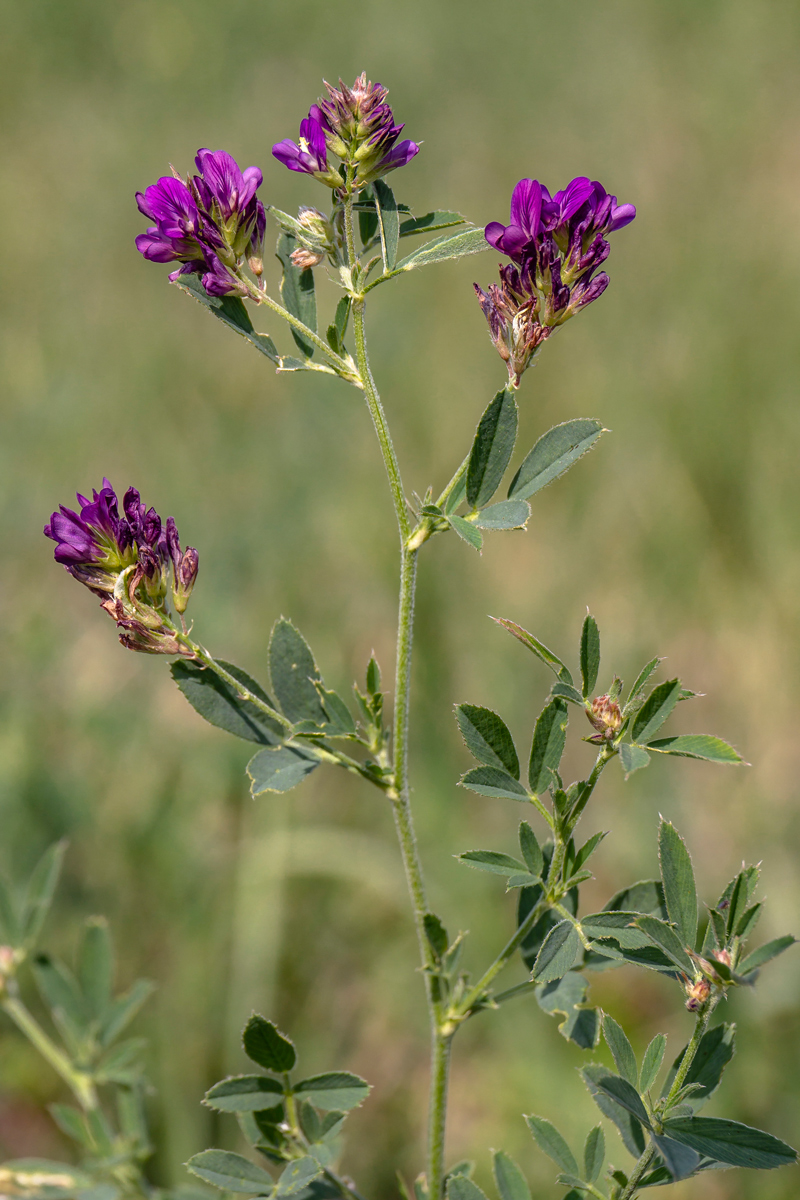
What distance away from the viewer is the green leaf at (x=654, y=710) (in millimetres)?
1221

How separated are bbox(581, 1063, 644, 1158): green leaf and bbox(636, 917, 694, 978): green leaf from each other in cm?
14

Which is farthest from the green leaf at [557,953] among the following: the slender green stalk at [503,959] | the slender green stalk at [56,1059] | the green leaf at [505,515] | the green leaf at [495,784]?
the slender green stalk at [56,1059]

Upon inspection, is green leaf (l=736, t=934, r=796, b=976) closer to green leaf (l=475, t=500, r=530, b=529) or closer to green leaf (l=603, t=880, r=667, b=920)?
green leaf (l=603, t=880, r=667, b=920)

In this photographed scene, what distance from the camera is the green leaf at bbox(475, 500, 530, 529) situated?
1270mm

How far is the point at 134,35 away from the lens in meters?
8.95

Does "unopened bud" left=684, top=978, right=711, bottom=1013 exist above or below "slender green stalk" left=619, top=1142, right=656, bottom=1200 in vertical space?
above

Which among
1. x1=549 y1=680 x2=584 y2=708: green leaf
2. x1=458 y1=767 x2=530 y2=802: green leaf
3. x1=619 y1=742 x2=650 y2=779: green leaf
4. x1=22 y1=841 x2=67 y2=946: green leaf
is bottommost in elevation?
x1=22 y1=841 x2=67 y2=946: green leaf

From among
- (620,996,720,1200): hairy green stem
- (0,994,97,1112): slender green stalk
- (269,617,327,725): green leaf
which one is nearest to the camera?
(620,996,720,1200): hairy green stem

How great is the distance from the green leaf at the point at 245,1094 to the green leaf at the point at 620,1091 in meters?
0.50

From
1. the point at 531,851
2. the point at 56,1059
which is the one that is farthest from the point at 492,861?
the point at 56,1059

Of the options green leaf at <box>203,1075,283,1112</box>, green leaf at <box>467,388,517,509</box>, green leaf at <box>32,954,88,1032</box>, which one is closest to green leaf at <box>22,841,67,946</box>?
green leaf at <box>32,954,88,1032</box>

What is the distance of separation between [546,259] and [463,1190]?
A: 117cm

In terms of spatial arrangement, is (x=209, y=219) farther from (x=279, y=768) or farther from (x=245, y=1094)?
(x=245, y=1094)

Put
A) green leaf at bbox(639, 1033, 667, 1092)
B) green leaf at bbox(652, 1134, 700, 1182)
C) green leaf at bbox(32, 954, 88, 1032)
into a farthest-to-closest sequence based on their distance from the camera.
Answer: green leaf at bbox(32, 954, 88, 1032) → green leaf at bbox(639, 1033, 667, 1092) → green leaf at bbox(652, 1134, 700, 1182)
